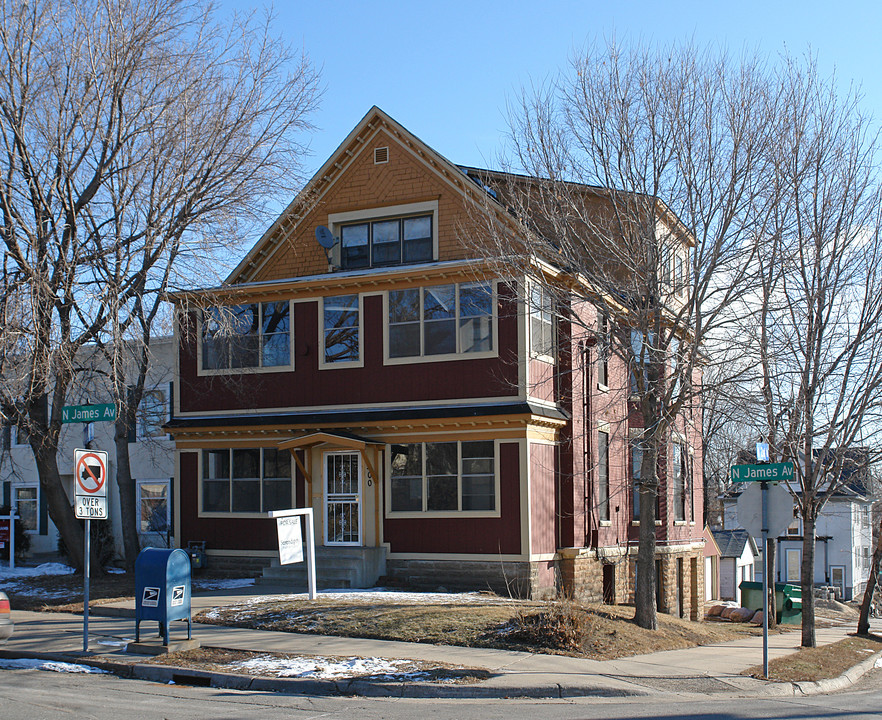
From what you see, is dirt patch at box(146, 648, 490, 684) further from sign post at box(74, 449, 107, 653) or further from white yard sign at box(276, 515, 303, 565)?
white yard sign at box(276, 515, 303, 565)

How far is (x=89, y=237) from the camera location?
1911cm

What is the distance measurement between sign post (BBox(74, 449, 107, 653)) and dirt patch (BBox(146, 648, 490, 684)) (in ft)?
5.65

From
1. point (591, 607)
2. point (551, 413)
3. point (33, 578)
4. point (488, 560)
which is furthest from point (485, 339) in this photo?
point (33, 578)

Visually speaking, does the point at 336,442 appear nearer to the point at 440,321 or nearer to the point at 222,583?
the point at 440,321

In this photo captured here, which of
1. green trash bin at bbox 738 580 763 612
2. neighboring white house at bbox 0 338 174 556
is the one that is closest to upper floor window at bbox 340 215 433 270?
neighboring white house at bbox 0 338 174 556

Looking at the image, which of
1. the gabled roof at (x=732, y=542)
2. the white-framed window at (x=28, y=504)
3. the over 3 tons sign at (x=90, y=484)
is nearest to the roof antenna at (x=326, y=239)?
the over 3 tons sign at (x=90, y=484)


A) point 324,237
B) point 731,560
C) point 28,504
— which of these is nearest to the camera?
point 324,237

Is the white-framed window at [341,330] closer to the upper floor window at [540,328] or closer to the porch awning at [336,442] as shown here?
the porch awning at [336,442]

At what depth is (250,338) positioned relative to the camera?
73.5 feet

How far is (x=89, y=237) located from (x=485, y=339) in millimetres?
8680

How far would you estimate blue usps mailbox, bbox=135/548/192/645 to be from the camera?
12016 mm

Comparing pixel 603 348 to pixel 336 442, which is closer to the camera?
pixel 603 348

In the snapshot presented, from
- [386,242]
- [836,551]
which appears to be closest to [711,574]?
[386,242]

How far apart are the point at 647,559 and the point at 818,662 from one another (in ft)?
10.4
